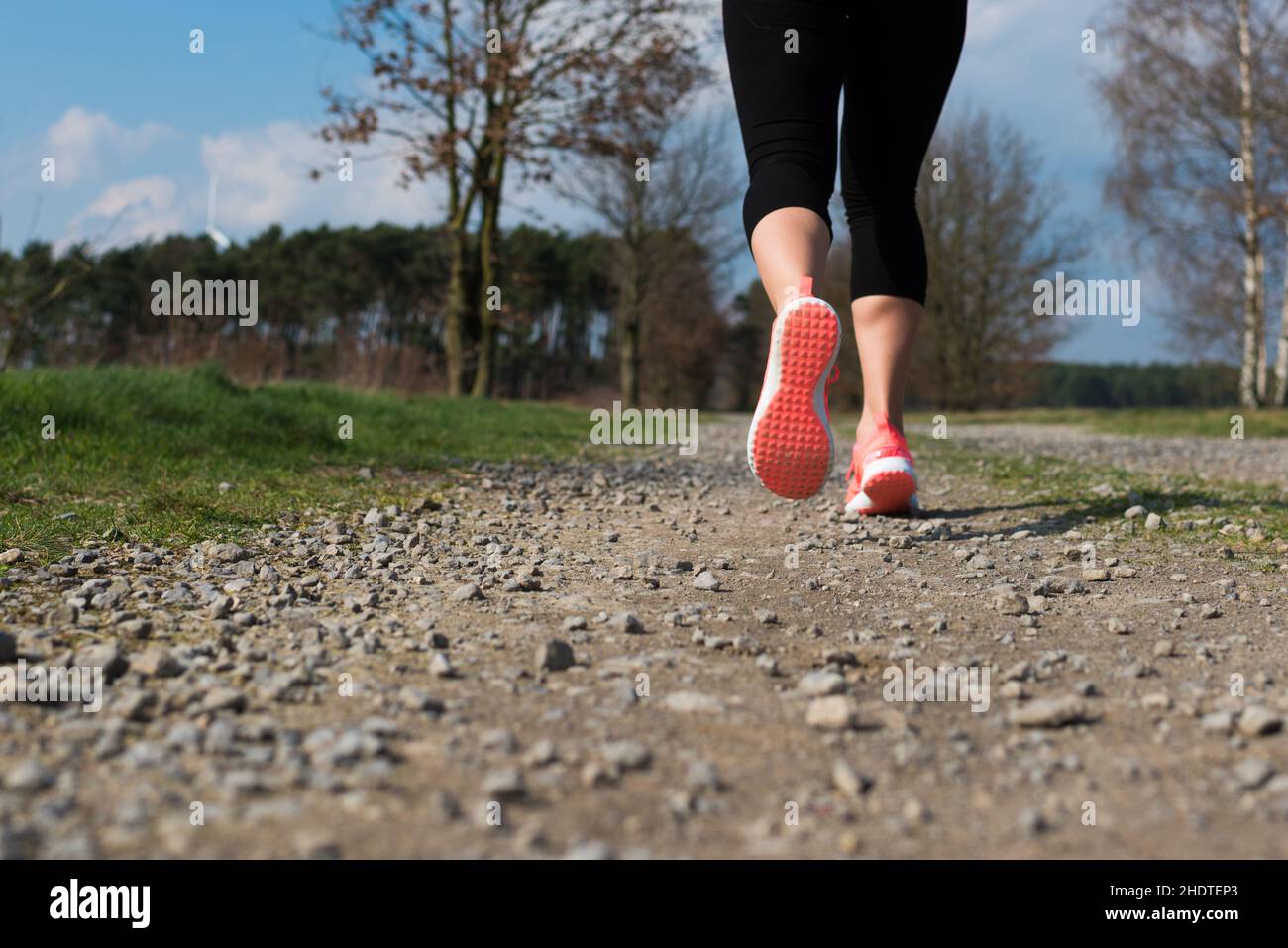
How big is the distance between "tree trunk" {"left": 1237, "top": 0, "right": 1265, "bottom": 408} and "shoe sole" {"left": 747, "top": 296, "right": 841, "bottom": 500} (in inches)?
656

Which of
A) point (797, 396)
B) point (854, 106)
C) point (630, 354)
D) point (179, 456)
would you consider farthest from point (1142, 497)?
point (630, 354)

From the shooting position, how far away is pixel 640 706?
4.51 ft

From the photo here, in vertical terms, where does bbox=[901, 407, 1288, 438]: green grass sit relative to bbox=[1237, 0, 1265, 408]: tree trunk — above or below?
below

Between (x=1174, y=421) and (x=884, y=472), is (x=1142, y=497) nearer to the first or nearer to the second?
(x=884, y=472)

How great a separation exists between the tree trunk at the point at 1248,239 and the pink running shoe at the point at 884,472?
1582cm

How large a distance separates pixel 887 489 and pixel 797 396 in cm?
93

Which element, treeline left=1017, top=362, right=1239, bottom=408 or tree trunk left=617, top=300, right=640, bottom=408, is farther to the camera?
treeline left=1017, top=362, right=1239, bottom=408

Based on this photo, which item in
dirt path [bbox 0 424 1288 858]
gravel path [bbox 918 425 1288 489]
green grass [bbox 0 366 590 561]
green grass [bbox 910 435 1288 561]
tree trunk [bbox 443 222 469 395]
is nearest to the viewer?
dirt path [bbox 0 424 1288 858]

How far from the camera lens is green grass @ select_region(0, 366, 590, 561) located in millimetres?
2709

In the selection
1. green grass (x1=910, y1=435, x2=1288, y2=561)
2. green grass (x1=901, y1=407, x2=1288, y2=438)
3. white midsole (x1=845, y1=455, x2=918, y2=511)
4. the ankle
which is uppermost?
green grass (x1=901, y1=407, x2=1288, y2=438)

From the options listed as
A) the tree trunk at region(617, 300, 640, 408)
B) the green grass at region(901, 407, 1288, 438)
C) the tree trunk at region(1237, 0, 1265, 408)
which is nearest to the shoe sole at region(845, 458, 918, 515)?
the green grass at region(901, 407, 1288, 438)

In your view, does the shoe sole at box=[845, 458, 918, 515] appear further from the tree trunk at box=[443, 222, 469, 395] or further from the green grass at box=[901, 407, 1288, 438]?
the tree trunk at box=[443, 222, 469, 395]

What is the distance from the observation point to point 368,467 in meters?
4.23

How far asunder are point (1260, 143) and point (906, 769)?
2037 cm
